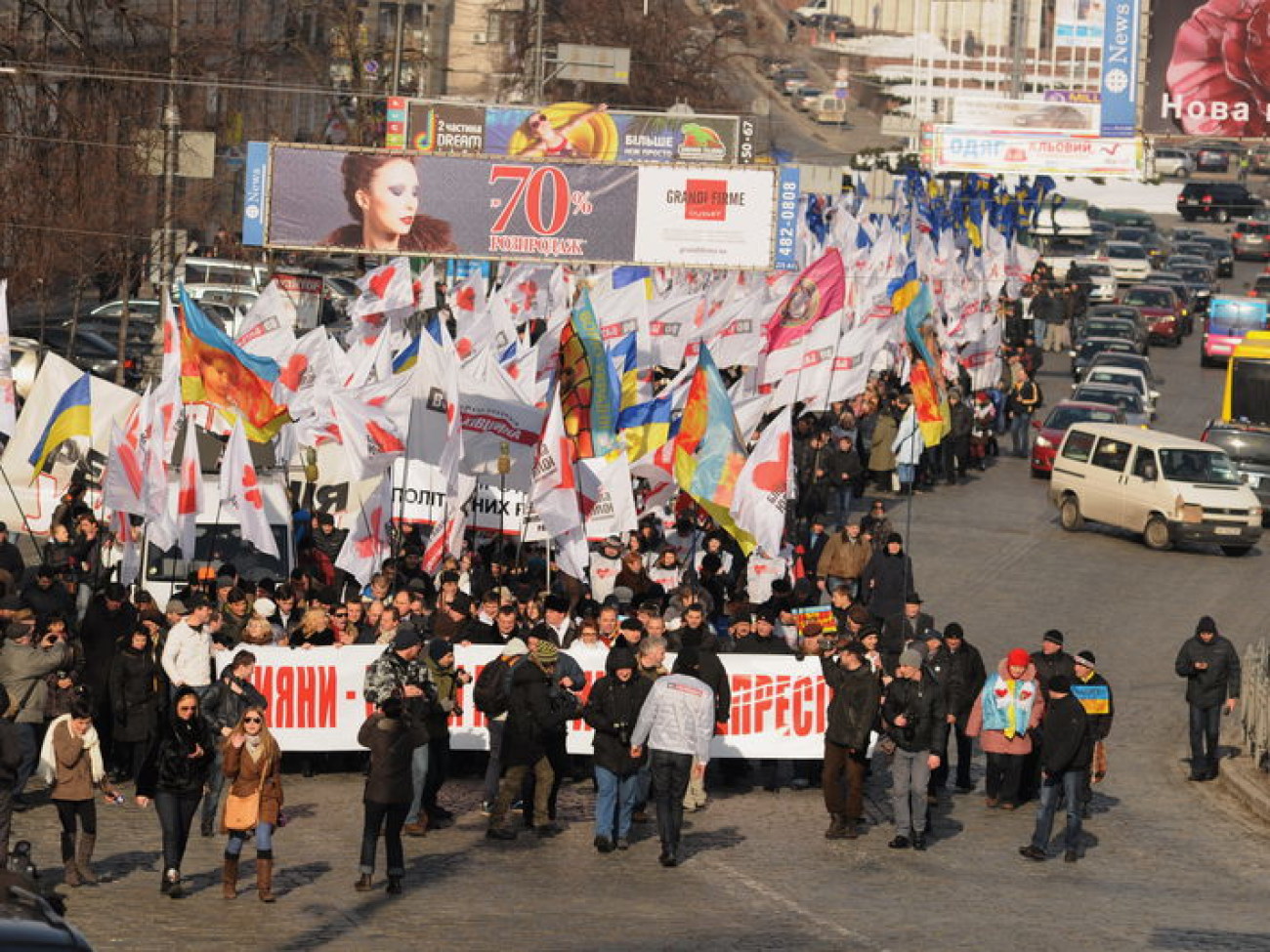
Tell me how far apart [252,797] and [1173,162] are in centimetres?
10228

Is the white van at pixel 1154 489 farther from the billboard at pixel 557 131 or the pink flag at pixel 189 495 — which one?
the pink flag at pixel 189 495

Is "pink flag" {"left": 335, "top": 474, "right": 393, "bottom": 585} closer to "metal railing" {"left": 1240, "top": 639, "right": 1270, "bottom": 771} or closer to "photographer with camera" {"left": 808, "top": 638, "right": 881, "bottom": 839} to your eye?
"photographer with camera" {"left": 808, "top": 638, "right": 881, "bottom": 839}

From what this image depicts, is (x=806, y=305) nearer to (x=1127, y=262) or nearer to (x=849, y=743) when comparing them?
(x=849, y=743)

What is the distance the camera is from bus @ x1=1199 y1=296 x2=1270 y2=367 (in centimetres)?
5362

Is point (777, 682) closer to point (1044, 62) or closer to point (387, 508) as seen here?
point (387, 508)

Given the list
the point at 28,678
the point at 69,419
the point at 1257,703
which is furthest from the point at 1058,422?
the point at 28,678

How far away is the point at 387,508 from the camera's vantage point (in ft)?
75.9

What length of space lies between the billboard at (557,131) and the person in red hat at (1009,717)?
90.6 ft

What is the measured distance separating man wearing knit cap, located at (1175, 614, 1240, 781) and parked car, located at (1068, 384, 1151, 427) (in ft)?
64.4

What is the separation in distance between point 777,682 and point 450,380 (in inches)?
178

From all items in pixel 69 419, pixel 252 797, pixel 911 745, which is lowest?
pixel 252 797

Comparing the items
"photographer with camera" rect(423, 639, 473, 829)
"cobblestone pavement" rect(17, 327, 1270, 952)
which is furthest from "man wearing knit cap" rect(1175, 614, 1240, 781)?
"photographer with camera" rect(423, 639, 473, 829)

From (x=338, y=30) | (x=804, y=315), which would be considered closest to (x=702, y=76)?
(x=338, y=30)

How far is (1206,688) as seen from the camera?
21.5 meters
